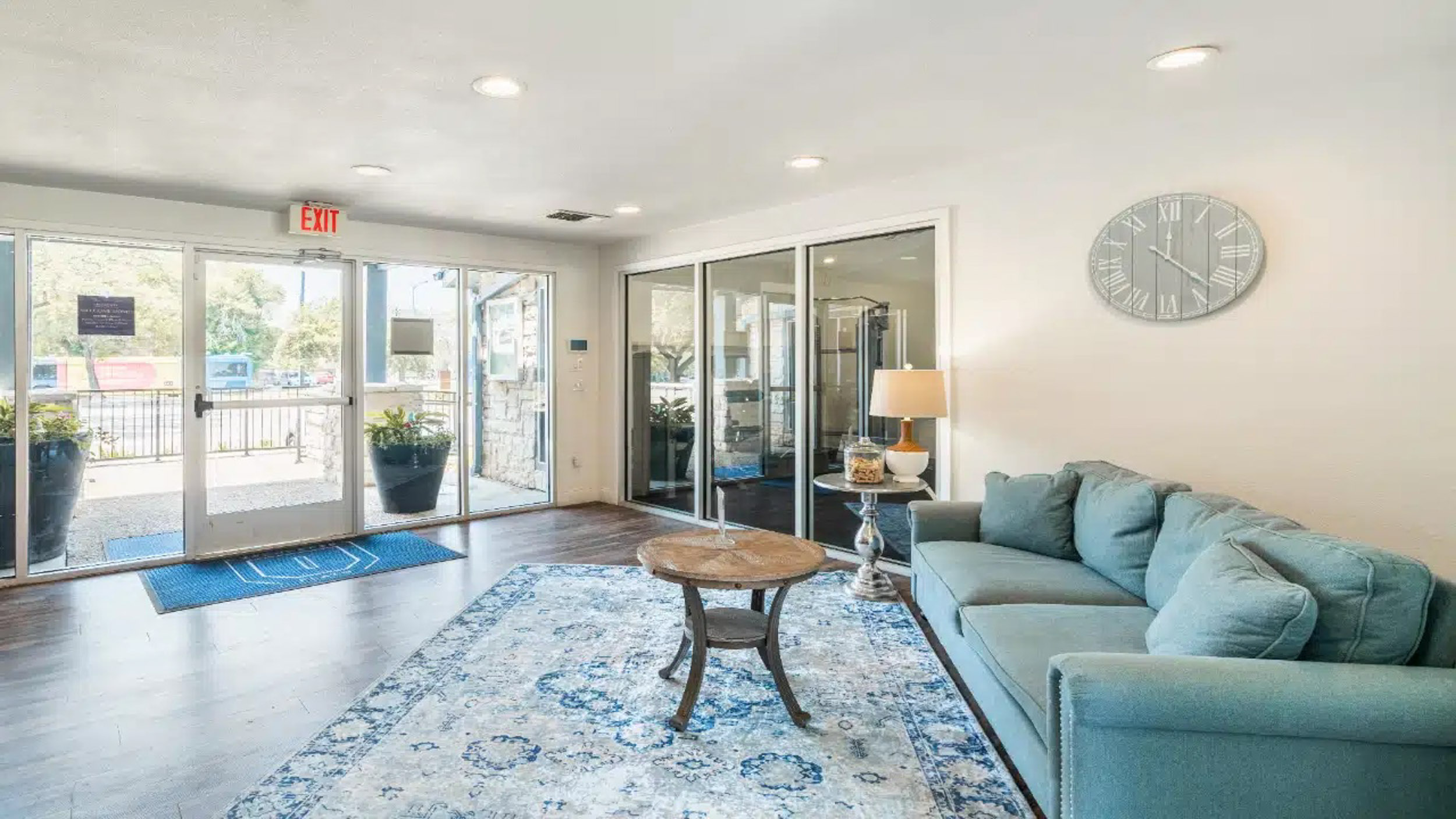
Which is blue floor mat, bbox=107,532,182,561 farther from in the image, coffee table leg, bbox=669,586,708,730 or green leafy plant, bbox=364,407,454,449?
coffee table leg, bbox=669,586,708,730

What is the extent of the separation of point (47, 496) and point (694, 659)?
434cm

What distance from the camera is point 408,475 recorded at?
5.91 meters

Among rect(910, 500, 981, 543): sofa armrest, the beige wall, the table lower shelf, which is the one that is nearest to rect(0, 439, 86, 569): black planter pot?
the table lower shelf

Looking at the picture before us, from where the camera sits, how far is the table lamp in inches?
151

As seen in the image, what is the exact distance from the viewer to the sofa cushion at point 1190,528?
229 centimetres

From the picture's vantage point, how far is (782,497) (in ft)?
17.4

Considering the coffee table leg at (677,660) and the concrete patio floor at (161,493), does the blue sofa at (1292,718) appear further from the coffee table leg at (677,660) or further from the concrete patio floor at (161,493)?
the concrete patio floor at (161,493)

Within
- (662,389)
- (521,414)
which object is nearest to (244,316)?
(521,414)

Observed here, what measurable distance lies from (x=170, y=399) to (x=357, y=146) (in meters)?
2.44

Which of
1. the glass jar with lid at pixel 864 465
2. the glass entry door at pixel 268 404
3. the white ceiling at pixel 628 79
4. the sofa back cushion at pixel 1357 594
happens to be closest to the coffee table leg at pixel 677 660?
the glass jar with lid at pixel 864 465

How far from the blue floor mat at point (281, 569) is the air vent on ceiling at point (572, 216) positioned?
2388 millimetres

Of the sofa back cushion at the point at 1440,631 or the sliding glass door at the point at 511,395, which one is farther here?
the sliding glass door at the point at 511,395

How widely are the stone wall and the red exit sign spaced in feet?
4.96

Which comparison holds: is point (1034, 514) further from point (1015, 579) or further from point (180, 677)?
point (180, 677)
